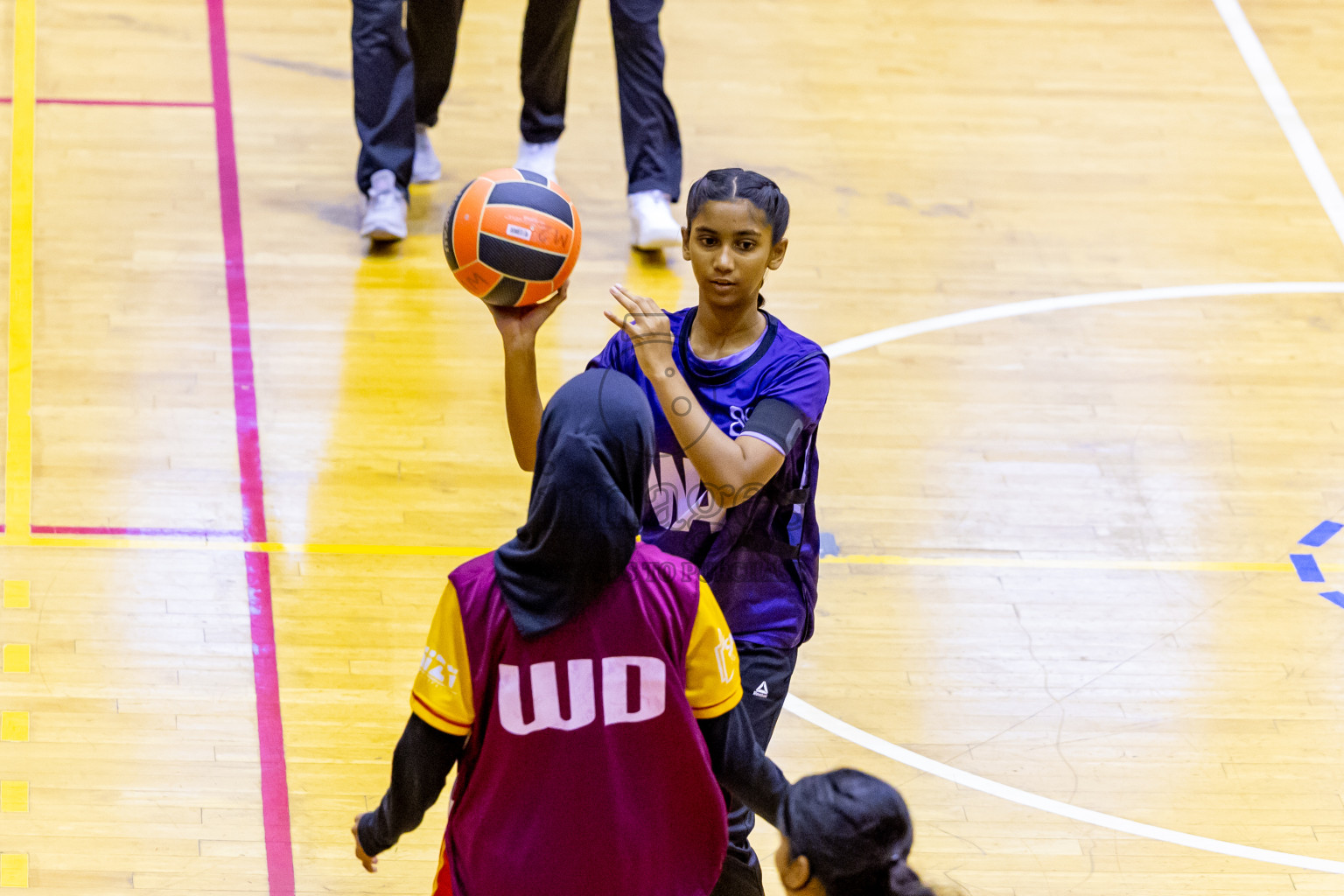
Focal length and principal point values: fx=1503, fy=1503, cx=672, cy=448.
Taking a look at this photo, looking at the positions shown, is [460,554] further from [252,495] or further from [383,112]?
[383,112]

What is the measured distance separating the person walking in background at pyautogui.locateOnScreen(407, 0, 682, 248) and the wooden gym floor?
0.63 feet

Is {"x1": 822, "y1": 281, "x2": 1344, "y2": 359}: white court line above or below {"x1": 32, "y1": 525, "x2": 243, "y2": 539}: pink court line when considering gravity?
above

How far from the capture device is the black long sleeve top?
231 cm

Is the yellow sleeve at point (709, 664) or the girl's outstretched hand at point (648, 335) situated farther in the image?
the girl's outstretched hand at point (648, 335)

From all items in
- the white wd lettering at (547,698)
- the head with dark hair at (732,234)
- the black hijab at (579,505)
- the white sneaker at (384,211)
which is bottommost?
the white sneaker at (384,211)

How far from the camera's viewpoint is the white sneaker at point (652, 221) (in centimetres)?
615

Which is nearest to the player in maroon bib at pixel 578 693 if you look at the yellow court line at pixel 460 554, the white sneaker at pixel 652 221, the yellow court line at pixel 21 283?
the yellow court line at pixel 460 554

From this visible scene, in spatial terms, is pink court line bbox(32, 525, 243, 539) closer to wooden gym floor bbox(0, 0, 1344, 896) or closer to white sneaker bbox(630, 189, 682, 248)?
wooden gym floor bbox(0, 0, 1344, 896)

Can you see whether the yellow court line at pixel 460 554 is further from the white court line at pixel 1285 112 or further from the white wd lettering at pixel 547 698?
the white wd lettering at pixel 547 698

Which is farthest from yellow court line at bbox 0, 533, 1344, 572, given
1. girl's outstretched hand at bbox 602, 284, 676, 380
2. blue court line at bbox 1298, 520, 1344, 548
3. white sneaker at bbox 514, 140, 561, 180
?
white sneaker at bbox 514, 140, 561, 180

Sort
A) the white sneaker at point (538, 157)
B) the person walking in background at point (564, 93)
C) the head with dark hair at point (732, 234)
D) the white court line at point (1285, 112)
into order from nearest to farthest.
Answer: the head with dark hair at point (732, 234) → the person walking in background at point (564, 93) → the white sneaker at point (538, 157) → the white court line at point (1285, 112)

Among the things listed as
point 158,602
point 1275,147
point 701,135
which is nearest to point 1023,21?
point 1275,147

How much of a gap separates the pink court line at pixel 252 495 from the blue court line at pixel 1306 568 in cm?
326

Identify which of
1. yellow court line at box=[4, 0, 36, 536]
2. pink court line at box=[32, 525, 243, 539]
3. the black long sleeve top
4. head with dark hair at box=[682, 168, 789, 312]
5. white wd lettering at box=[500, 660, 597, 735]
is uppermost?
head with dark hair at box=[682, 168, 789, 312]
